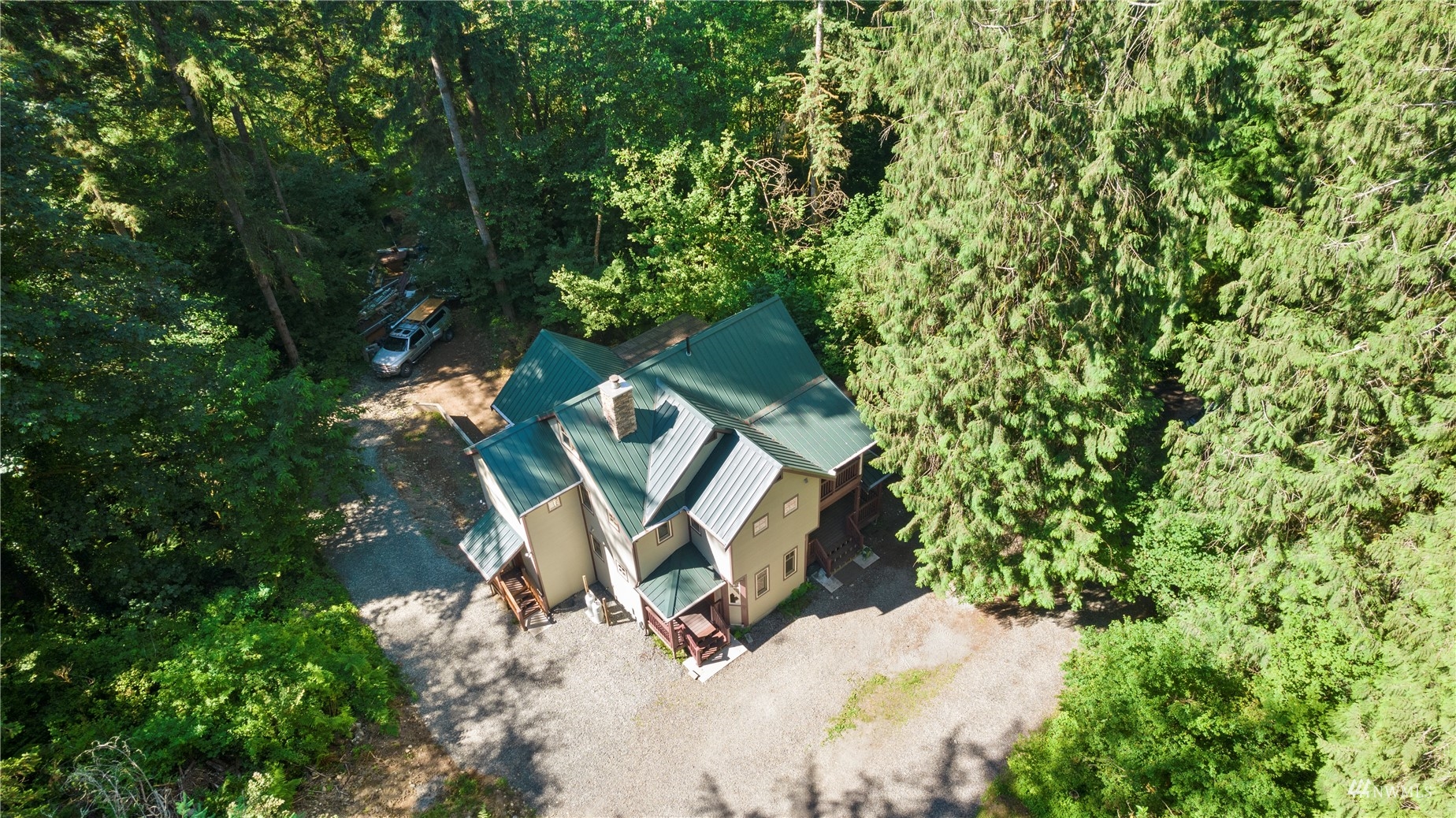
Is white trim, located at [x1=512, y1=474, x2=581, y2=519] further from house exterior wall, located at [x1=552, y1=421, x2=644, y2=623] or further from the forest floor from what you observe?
the forest floor

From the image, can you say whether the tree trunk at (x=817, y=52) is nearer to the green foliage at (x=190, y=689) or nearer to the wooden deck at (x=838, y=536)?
the wooden deck at (x=838, y=536)

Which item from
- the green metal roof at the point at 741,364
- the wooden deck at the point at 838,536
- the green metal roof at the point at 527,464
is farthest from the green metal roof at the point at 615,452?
the wooden deck at the point at 838,536

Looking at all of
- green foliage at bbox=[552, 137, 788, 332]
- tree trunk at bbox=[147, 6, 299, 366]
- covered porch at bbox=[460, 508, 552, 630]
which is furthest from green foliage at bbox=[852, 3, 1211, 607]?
tree trunk at bbox=[147, 6, 299, 366]

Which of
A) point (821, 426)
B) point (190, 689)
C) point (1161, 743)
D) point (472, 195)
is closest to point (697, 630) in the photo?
point (821, 426)

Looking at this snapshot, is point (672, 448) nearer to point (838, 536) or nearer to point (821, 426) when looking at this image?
point (821, 426)

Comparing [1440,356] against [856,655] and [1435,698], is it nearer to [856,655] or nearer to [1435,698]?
[1435,698]

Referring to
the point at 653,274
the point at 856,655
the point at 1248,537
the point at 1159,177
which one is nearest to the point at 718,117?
the point at 653,274
